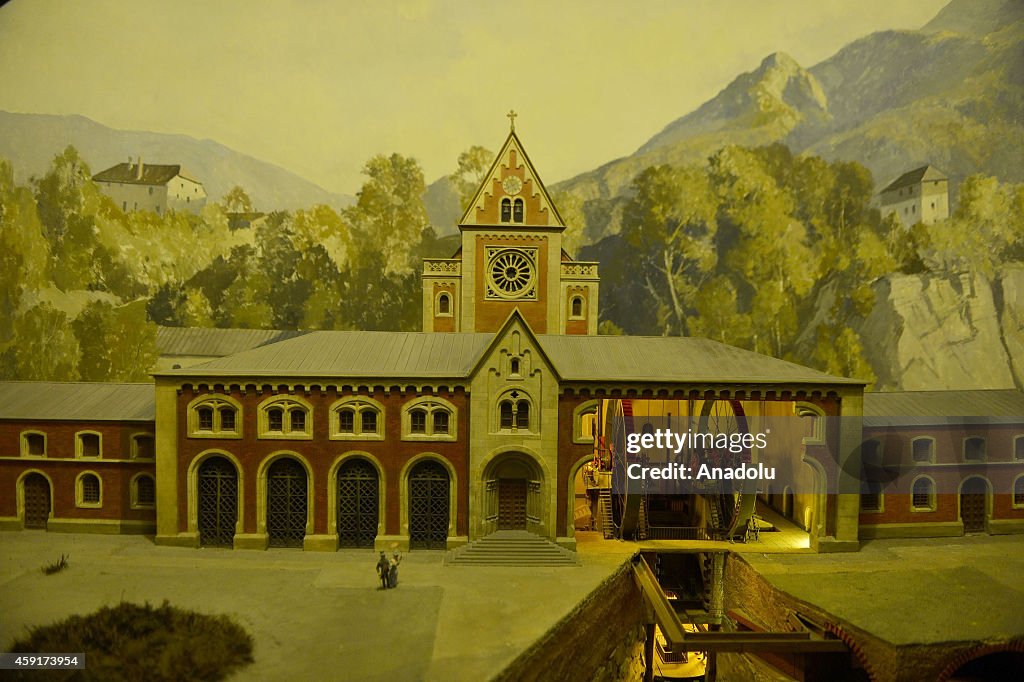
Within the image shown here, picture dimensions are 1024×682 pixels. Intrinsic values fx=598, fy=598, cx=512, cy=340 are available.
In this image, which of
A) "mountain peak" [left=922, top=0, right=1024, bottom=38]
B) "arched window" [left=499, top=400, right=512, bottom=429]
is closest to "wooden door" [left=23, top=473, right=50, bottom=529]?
"arched window" [left=499, top=400, right=512, bottom=429]

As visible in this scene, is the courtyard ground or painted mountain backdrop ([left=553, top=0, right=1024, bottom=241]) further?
painted mountain backdrop ([left=553, top=0, right=1024, bottom=241])

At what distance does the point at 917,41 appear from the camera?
37094 millimetres

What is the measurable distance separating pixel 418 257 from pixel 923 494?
104ft

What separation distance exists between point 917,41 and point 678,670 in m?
40.3

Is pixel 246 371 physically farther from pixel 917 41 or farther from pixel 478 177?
pixel 917 41

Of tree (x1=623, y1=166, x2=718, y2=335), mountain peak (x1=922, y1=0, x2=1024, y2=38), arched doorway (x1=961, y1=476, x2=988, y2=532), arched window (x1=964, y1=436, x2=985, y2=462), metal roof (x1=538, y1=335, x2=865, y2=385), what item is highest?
mountain peak (x1=922, y1=0, x2=1024, y2=38)

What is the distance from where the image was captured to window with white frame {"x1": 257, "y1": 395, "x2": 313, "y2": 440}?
2625 cm

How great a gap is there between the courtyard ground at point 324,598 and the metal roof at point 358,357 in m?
7.94

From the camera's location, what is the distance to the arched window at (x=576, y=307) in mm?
34281

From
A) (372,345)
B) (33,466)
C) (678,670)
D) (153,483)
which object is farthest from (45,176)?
(678,670)

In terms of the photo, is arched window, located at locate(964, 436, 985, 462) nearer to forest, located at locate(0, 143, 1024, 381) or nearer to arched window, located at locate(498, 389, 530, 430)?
forest, located at locate(0, 143, 1024, 381)

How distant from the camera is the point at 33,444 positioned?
28.8 metres

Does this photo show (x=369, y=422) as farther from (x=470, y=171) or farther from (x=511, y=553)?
(x=470, y=171)

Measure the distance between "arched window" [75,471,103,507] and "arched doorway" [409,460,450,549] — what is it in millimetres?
15138
